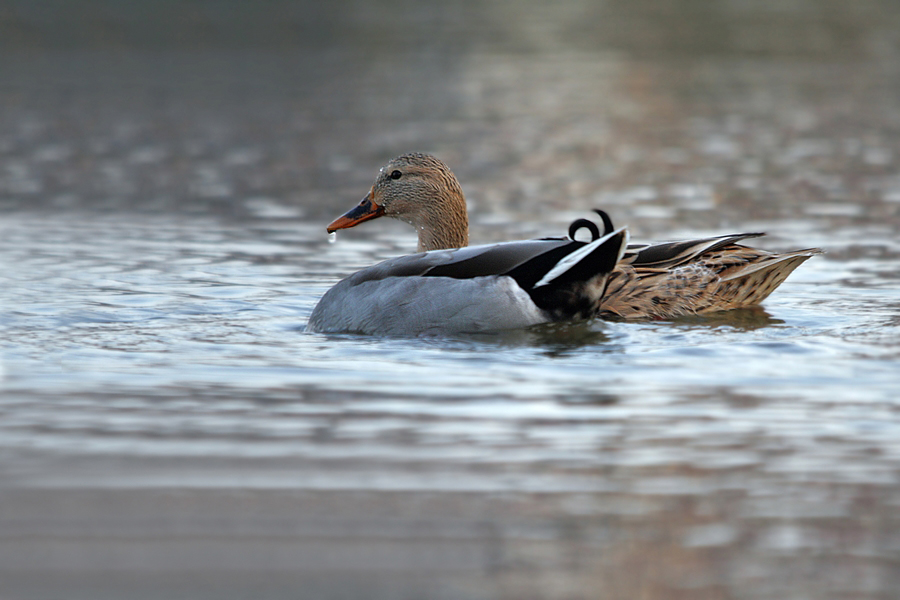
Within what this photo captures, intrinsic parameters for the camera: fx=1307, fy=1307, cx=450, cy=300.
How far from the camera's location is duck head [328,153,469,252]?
9250 mm

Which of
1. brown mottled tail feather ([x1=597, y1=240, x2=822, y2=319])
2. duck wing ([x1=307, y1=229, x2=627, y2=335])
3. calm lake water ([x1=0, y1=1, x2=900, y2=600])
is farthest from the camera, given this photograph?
brown mottled tail feather ([x1=597, y1=240, x2=822, y2=319])

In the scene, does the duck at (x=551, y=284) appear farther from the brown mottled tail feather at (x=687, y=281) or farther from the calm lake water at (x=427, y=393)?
the calm lake water at (x=427, y=393)

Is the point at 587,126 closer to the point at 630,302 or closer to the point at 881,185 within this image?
the point at 881,185

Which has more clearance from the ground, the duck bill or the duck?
the duck bill

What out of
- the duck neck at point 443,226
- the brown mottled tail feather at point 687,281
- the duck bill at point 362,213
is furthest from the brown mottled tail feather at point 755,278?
the duck bill at point 362,213

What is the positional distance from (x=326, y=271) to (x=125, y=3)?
33.8 metres

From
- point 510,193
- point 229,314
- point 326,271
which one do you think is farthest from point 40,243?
point 510,193

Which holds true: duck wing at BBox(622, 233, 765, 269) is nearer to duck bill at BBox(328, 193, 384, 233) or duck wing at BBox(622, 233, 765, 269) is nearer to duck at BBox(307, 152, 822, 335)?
duck at BBox(307, 152, 822, 335)

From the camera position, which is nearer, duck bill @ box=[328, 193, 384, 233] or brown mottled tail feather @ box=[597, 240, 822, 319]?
brown mottled tail feather @ box=[597, 240, 822, 319]

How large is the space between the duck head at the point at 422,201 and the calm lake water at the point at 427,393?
0.81 metres

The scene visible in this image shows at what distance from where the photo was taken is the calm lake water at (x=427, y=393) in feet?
14.2

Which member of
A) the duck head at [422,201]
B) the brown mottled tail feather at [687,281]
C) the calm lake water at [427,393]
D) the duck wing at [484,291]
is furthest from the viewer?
the duck head at [422,201]

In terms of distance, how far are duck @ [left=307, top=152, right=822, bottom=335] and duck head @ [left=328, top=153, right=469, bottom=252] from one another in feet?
3.76

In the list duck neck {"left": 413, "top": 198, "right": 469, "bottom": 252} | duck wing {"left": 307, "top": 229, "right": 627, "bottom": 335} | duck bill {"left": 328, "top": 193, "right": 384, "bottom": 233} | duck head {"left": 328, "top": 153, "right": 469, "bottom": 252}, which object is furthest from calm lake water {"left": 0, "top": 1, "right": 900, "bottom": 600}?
duck neck {"left": 413, "top": 198, "right": 469, "bottom": 252}
